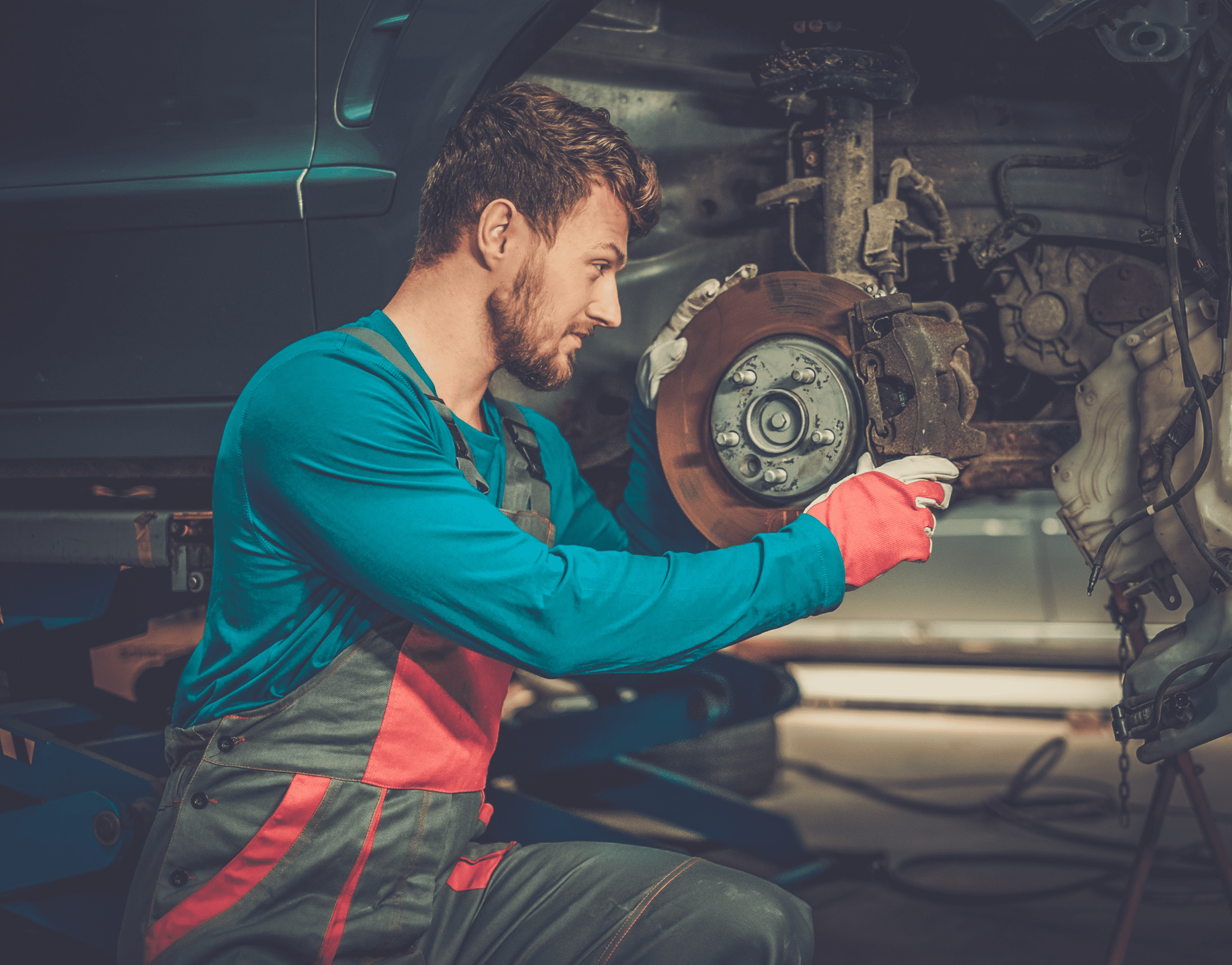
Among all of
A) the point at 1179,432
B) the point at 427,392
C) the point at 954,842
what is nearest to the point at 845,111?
the point at 1179,432

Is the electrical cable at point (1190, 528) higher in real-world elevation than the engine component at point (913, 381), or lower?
lower

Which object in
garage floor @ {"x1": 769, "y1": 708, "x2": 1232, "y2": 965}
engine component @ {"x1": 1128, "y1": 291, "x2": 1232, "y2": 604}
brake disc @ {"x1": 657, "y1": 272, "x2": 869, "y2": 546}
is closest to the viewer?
engine component @ {"x1": 1128, "y1": 291, "x2": 1232, "y2": 604}

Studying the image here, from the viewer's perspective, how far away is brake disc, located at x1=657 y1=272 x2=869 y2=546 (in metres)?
1.21

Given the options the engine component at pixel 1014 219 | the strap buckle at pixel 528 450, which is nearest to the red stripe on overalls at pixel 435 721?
the strap buckle at pixel 528 450

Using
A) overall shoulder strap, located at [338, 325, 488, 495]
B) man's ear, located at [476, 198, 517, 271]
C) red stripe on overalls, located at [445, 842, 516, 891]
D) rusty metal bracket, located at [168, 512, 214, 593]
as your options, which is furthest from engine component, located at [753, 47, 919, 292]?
rusty metal bracket, located at [168, 512, 214, 593]

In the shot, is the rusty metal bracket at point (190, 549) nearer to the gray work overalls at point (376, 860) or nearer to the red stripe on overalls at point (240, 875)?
the gray work overalls at point (376, 860)

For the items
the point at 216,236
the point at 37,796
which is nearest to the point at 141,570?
the point at 37,796

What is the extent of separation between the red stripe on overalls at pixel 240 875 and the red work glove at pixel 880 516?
0.62 metres

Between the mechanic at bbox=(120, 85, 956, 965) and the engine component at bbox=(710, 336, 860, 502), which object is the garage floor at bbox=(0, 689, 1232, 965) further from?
the engine component at bbox=(710, 336, 860, 502)

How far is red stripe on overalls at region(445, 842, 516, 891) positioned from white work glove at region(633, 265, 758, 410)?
0.67 metres

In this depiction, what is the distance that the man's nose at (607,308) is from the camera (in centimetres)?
112

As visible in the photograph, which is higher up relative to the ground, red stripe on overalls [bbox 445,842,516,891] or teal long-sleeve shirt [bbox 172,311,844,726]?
teal long-sleeve shirt [bbox 172,311,844,726]

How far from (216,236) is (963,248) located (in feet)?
3.77

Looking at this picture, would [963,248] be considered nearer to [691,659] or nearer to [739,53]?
[739,53]
